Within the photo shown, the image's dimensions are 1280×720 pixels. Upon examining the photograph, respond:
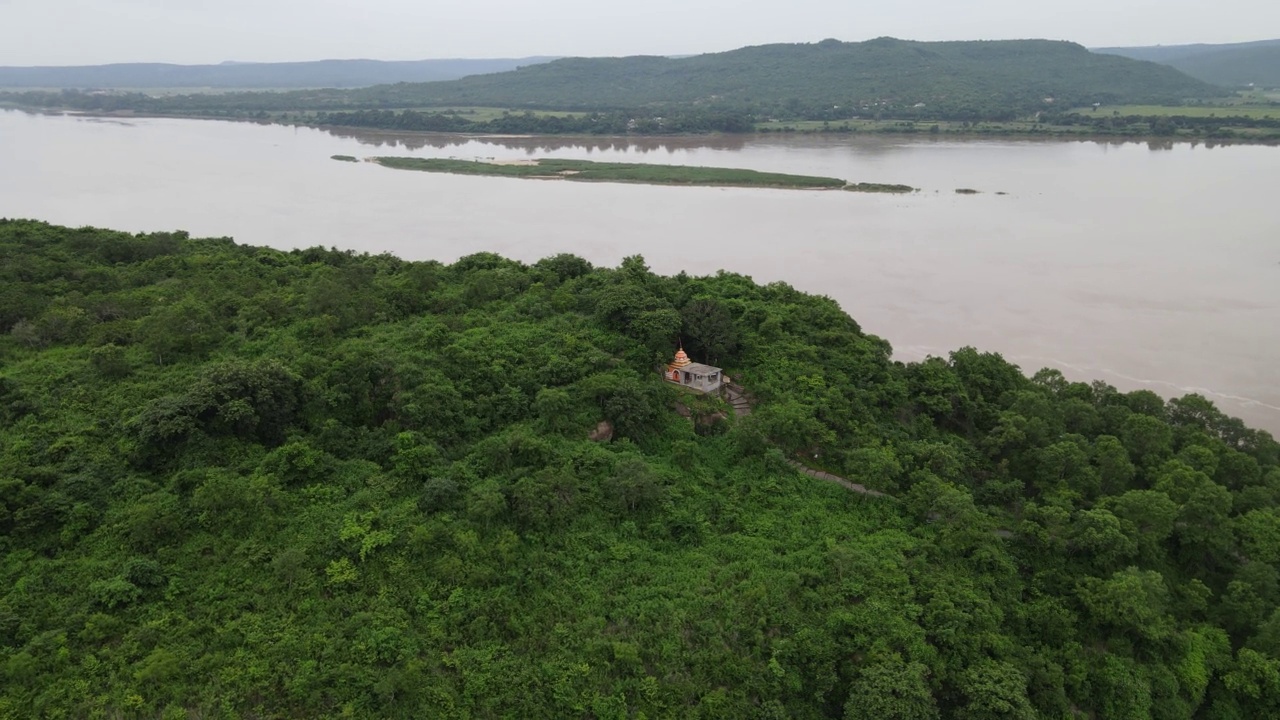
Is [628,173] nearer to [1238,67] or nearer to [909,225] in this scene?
[909,225]

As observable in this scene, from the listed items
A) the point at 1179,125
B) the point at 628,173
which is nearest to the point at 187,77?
the point at 628,173

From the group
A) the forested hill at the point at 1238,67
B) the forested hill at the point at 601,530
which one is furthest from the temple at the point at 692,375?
the forested hill at the point at 1238,67

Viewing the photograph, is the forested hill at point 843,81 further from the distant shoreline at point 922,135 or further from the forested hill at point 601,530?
the forested hill at point 601,530

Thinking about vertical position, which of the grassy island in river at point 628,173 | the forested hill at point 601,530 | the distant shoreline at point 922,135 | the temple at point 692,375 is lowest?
the forested hill at point 601,530

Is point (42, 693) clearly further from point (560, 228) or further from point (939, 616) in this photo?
point (560, 228)

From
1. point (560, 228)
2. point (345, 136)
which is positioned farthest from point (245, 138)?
point (560, 228)

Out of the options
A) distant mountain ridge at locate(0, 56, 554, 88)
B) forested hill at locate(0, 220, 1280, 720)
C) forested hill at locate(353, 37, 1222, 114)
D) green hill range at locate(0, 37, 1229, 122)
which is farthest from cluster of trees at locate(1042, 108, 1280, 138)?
distant mountain ridge at locate(0, 56, 554, 88)
